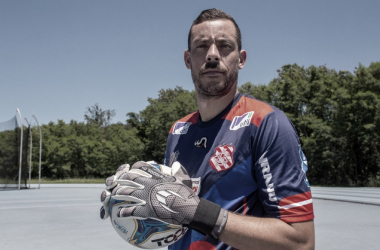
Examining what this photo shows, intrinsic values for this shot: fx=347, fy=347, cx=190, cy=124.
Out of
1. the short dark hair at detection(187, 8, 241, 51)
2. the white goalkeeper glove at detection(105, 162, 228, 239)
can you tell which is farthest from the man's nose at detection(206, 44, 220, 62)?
the white goalkeeper glove at detection(105, 162, 228, 239)

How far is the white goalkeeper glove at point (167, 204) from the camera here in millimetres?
1486

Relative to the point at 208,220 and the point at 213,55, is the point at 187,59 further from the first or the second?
the point at 208,220

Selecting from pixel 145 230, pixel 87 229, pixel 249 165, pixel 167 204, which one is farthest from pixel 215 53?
pixel 87 229

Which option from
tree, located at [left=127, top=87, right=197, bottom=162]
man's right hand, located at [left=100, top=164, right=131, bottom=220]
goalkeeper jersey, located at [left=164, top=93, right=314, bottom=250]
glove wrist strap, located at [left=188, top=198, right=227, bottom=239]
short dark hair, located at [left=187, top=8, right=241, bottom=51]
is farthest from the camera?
tree, located at [left=127, top=87, right=197, bottom=162]

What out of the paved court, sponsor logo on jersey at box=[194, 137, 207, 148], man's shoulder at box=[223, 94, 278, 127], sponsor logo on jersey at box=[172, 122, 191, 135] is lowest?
the paved court

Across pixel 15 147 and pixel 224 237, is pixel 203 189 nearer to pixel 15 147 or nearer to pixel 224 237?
pixel 224 237

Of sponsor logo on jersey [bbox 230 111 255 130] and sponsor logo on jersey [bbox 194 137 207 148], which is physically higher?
sponsor logo on jersey [bbox 230 111 255 130]

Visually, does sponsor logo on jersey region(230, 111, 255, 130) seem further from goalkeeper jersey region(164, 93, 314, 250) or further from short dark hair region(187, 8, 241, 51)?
short dark hair region(187, 8, 241, 51)

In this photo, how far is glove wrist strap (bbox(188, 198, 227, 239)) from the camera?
4.84ft

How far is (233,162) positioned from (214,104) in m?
0.45

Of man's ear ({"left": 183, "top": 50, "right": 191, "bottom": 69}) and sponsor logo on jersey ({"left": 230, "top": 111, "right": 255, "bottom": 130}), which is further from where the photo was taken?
man's ear ({"left": 183, "top": 50, "right": 191, "bottom": 69})

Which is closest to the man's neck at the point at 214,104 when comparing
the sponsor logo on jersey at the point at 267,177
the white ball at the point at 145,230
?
the sponsor logo on jersey at the point at 267,177

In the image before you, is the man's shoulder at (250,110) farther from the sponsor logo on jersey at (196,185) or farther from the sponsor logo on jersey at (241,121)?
the sponsor logo on jersey at (196,185)

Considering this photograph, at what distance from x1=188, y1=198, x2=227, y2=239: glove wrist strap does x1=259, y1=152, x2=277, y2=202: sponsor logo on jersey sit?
0.84ft
